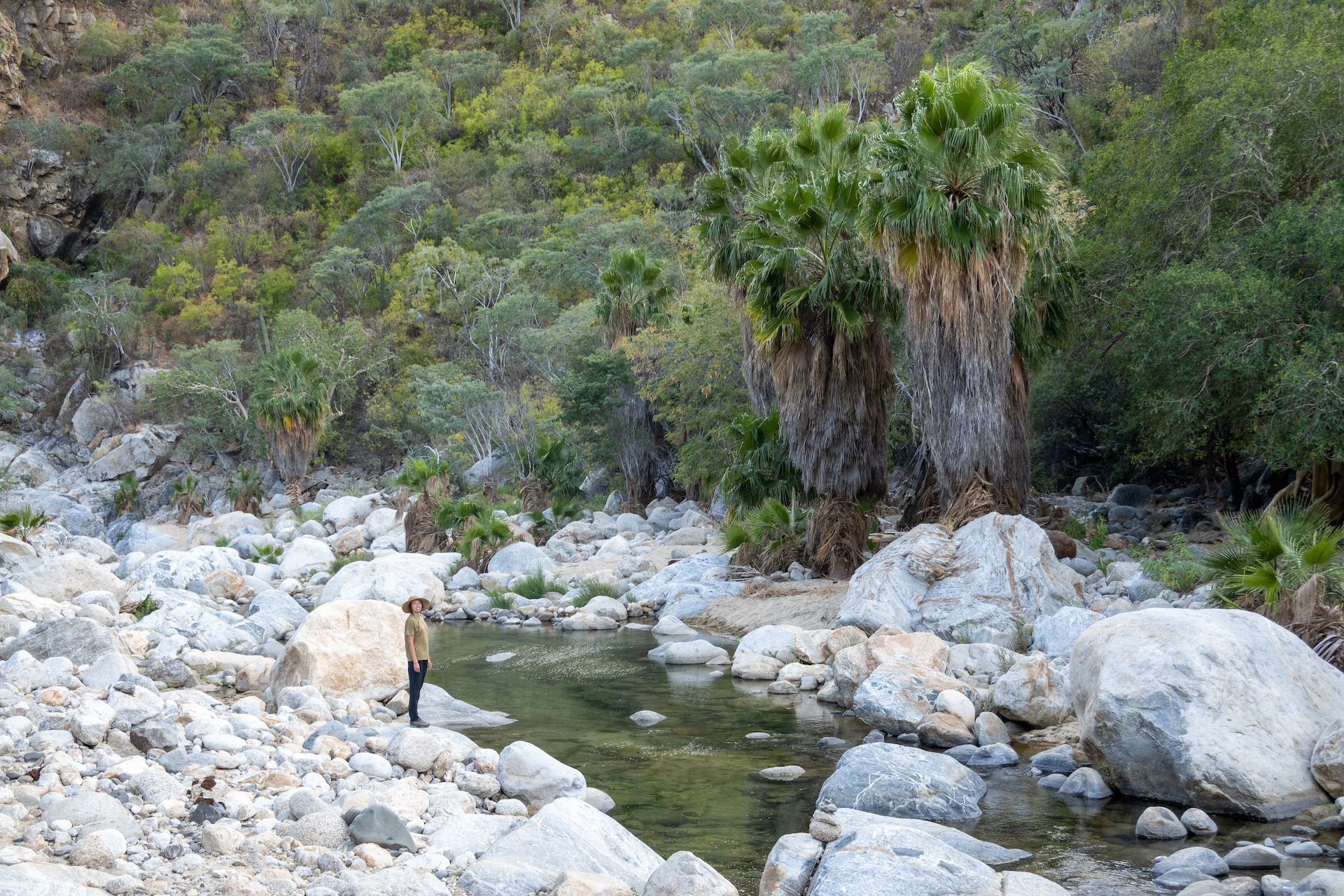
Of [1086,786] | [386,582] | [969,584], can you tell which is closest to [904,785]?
[1086,786]

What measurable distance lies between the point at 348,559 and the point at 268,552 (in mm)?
2939

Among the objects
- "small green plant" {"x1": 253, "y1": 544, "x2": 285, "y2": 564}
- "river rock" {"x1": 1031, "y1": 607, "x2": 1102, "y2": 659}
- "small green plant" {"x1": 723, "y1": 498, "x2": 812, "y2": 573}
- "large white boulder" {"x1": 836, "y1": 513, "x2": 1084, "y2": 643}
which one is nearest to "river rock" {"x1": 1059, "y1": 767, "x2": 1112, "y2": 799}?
"river rock" {"x1": 1031, "y1": 607, "x2": 1102, "y2": 659}

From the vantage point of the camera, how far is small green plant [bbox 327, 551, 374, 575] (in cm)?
2461

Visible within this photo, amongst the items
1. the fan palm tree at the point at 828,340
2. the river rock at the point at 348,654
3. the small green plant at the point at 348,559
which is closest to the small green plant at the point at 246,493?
the small green plant at the point at 348,559

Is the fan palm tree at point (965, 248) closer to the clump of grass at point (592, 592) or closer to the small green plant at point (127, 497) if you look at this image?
the clump of grass at point (592, 592)

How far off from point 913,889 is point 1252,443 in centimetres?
1134

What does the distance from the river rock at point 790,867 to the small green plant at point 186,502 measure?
35220 millimetres

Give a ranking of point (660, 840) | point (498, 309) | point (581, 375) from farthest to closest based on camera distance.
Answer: point (498, 309) → point (581, 375) → point (660, 840)

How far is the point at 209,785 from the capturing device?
7.78 metres

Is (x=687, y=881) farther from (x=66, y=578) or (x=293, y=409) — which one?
(x=293, y=409)

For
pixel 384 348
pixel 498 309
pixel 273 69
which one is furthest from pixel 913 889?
pixel 273 69

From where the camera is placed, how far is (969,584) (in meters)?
13.9

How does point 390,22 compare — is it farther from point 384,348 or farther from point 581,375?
point 581,375

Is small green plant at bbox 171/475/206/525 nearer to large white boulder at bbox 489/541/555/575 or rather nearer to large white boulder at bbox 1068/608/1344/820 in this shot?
large white boulder at bbox 489/541/555/575
